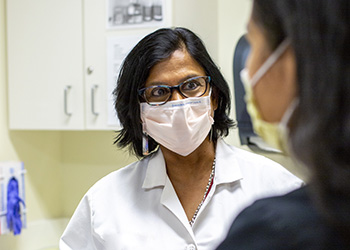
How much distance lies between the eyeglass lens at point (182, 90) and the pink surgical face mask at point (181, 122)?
0.07 feet

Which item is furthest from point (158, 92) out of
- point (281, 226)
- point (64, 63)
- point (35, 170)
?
point (35, 170)

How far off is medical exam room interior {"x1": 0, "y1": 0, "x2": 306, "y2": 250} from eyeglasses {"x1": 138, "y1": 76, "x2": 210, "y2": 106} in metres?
0.70

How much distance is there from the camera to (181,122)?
4.44 feet

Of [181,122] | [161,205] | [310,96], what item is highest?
[310,96]

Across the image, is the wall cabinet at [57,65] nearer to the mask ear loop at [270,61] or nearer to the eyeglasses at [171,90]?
the eyeglasses at [171,90]

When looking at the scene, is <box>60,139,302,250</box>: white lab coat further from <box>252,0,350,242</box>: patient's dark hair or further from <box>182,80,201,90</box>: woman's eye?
<box>252,0,350,242</box>: patient's dark hair

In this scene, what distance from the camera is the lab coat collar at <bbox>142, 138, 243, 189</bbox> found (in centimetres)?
138

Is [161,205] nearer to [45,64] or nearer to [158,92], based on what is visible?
[158,92]

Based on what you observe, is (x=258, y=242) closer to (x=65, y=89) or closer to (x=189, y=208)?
(x=189, y=208)

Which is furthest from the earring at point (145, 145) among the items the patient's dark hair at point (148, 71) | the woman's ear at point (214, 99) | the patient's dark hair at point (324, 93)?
the patient's dark hair at point (324, 93)

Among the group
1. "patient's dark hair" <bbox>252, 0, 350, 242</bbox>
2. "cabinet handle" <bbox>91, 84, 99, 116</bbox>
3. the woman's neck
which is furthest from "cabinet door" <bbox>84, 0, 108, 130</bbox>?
"patient's dark hair" <bbox>252, 0, 350, 242</bbox>

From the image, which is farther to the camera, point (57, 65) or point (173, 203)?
point (57, 65)

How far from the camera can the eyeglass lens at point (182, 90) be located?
4.48 feet

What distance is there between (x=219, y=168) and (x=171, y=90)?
280mm
